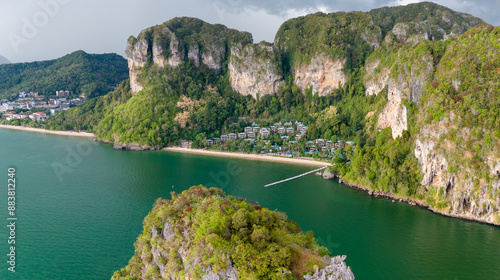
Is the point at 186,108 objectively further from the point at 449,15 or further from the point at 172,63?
the point at 449,15

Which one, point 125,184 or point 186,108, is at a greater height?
point 186,108

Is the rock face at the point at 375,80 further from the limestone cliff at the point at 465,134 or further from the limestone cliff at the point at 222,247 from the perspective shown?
the limestone cliff at the point at 222,247

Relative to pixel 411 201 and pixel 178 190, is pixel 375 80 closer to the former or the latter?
pixel 411 201

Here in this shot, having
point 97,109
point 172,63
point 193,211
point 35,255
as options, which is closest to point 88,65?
point 97,109

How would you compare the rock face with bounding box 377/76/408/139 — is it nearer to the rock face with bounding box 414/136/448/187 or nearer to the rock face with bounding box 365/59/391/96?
the rock face with bounding box 414/136/448/187

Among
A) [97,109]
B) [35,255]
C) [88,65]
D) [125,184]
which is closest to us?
[35,255]

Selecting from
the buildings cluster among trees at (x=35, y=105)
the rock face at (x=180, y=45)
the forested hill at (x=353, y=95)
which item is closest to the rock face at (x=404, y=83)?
the forested hill at (x=353, y=95)

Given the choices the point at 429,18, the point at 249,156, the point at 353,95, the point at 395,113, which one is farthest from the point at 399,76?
the point at 429,18
